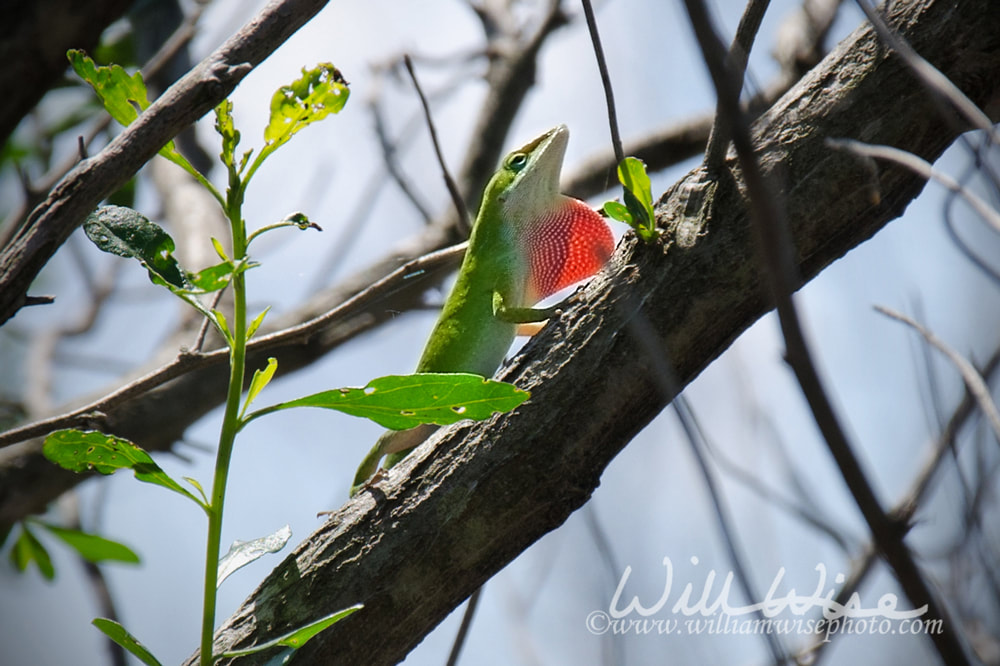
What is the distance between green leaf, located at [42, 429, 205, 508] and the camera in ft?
4.15

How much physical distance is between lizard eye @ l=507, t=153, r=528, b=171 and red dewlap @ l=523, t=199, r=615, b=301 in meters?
0.19

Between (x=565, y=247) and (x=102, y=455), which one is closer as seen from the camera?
(x=102, y=455)

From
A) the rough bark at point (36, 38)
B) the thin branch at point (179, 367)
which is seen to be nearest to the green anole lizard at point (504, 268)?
the thin branch at point (179, 367)

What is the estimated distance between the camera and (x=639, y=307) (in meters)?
1.38

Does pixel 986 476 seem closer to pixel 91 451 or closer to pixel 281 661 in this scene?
pixel 281 661

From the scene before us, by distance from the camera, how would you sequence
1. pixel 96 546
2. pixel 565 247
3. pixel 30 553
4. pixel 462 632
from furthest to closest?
pixel 30 553
pixel 96 546
pixel 565 247
pixel 462 632

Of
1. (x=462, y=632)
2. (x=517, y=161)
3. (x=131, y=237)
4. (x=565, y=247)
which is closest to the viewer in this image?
(x=131, y=237)

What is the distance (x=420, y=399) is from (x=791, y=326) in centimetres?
77

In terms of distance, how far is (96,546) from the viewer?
2.61 m

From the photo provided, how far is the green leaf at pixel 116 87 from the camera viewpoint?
123cm

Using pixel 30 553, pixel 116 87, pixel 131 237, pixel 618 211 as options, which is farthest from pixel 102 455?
pixel 30 553

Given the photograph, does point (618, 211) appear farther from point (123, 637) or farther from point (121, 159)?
point (123, 637)

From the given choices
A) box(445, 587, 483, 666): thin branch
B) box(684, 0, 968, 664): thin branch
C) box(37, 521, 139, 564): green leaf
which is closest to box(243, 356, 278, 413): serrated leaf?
box(445, 587, 483, 666): thin branch

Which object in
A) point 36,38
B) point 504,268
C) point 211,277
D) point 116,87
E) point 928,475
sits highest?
point 36,38
